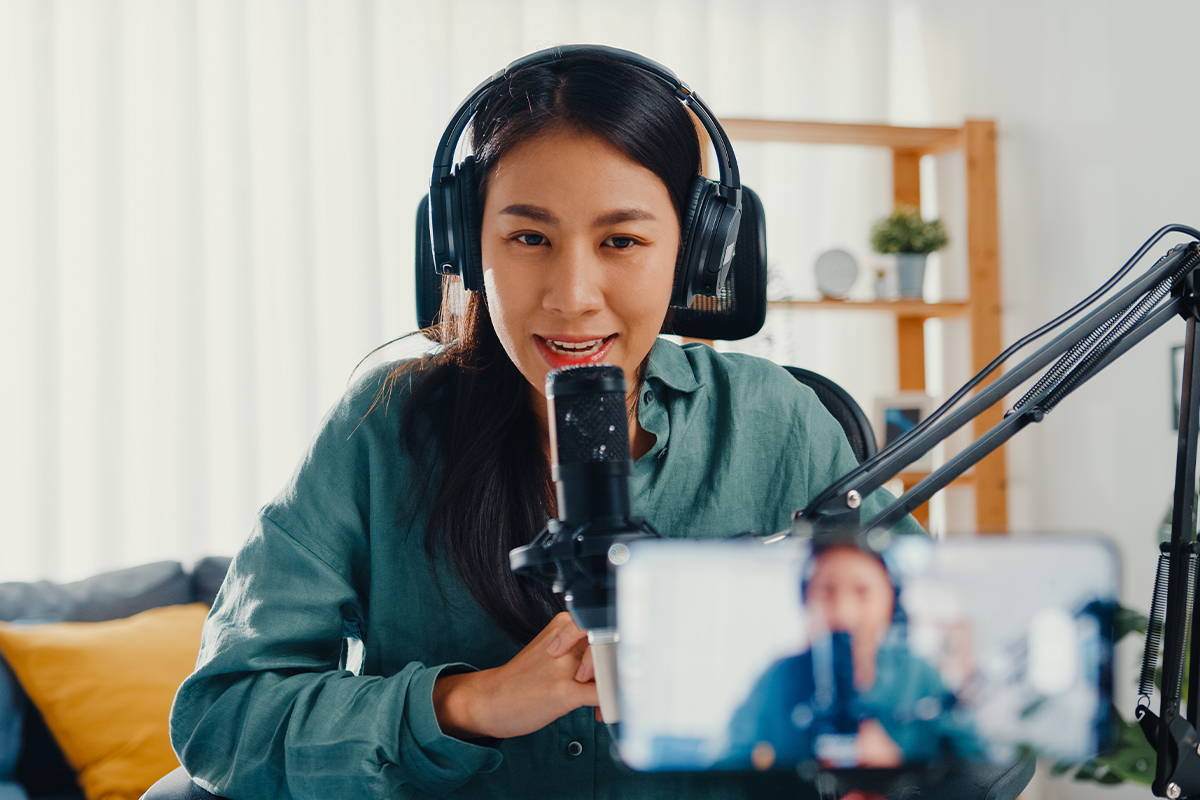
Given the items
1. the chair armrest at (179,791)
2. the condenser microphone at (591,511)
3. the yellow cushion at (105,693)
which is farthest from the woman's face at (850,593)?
the yellow cushion at (105,693)

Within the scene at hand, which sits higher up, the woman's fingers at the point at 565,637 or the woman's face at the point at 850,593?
the woman's face at the point at 850,593

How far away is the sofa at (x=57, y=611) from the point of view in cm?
190

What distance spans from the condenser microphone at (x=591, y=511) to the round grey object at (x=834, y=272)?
220 centimetres

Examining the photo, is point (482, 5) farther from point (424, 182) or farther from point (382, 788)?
point (382, 788)

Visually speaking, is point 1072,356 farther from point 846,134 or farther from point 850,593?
point 846,134

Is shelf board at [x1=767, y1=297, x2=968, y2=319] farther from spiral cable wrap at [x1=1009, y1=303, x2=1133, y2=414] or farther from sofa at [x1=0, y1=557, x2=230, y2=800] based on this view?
spiral cable wrap at [x1=1009, y1=303, x2=1133, y2=414]

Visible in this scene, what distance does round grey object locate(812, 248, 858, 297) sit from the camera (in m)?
2.62

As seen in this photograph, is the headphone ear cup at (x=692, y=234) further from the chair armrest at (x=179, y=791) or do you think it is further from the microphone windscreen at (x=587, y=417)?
the chair armrest at (x=179, y=791)

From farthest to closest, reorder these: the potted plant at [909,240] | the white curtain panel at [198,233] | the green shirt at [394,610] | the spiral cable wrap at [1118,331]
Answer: the potted plant at [909,240] < the white curtain panel at [198,233] < the green shirt at [394,610] < the spiral cable wrap at [1118,331]

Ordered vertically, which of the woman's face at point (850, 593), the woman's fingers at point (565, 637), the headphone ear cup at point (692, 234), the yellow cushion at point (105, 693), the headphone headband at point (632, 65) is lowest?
the yellow cushion at point (105, 693)

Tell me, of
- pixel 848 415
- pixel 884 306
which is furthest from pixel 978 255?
pixel 848 415

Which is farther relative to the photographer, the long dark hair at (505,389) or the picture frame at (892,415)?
the picture frame at (892,415)

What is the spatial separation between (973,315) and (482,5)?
161 cm

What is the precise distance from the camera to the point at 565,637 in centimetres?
68
